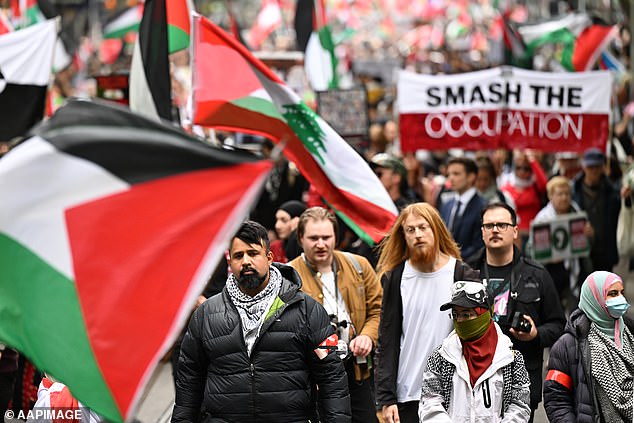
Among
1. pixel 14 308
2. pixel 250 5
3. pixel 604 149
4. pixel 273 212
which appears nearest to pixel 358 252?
pixel 273 212

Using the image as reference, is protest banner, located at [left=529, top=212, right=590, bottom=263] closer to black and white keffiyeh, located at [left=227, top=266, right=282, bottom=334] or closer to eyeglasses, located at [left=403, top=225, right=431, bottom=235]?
eyeglasses, located at [left=403, top=225, right=431, bottom=235]

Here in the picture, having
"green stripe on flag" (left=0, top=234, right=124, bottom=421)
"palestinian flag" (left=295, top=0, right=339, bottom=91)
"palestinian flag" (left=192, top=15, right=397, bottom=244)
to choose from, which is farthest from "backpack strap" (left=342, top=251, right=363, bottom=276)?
"palestinian flag" (left=295, top=0, right=339, bottom=91)

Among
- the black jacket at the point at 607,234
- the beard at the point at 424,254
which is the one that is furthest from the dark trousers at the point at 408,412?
A: the black jacket at the point at 607,234

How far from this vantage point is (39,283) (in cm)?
473

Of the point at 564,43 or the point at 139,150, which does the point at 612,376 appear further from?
the point at 564,43

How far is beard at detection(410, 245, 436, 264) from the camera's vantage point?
7426 mm

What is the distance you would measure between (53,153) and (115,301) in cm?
55

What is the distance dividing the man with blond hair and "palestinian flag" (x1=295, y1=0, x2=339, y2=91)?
8.17m

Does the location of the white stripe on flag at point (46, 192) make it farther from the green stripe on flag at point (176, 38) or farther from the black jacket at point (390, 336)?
the green stripe on flag at point (176, 38)

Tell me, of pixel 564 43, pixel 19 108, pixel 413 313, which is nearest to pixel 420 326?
pixel 413 313

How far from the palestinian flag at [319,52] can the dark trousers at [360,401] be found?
851cm

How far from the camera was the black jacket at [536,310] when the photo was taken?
296 inches

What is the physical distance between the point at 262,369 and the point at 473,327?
3.36 ft

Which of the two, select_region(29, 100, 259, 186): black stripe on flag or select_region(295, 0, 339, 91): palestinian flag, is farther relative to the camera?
select_region(295, 0, 339, 91): palestinian flag
